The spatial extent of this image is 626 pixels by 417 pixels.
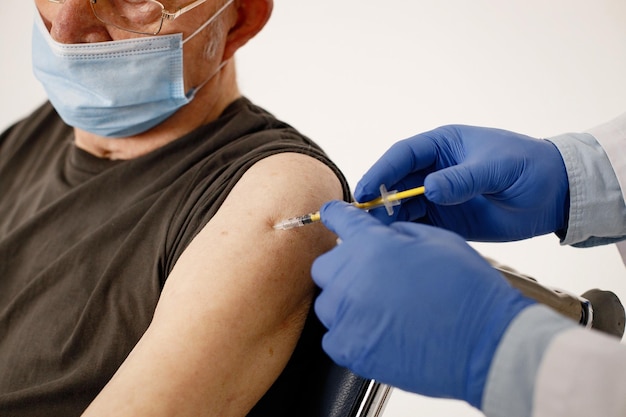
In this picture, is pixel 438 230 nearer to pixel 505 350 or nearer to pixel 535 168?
pixel 505 350

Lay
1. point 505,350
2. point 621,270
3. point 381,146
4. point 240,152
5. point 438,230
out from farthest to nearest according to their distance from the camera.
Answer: point 381,146 → point 621,270 → point 240,152 → point 438,230 → point 505,350

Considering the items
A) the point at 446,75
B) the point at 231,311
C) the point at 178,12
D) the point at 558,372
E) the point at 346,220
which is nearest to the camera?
the point at 558,372

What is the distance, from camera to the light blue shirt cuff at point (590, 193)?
1279 millimetres

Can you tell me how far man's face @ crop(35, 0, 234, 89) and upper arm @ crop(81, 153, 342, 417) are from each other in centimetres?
38

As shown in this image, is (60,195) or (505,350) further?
(60,195)

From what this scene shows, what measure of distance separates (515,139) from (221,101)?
2.28 ft

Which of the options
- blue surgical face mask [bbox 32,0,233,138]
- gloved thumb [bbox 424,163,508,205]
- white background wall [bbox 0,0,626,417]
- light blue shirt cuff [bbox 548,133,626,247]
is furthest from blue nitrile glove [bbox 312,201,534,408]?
white background wall [bbox 0,0,626,417]

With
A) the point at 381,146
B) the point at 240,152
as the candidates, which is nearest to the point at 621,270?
the point at 381,146

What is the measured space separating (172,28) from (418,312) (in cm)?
85

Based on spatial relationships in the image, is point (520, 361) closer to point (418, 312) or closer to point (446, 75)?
point (418, 312)

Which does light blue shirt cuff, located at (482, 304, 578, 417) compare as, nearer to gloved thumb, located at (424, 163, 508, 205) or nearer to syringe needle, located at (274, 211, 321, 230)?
gloved thumb, located at (424, 163, 508, 205)

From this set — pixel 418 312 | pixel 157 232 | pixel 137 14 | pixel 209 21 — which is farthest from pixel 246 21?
pixel 418 312

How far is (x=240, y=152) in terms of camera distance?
4.63ft

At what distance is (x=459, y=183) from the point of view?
1.08m
